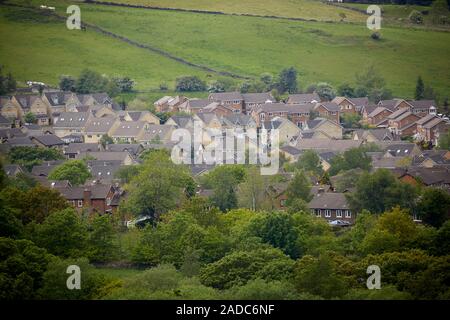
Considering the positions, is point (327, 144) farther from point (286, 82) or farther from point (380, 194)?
point (286, 82)

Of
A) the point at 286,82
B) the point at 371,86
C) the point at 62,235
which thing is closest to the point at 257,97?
the point at 286,82

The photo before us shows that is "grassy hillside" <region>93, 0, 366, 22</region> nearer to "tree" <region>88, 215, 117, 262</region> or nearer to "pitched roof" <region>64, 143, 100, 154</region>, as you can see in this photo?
"pitched roof" <region>64, 143, 100, 154</region>

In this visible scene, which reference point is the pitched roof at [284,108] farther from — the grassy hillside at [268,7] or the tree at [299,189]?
the tree at [299,189]

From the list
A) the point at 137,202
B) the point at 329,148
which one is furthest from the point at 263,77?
the point at 137,202

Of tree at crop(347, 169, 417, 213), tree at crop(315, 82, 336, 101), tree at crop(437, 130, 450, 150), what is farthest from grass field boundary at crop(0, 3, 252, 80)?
tree at crop(347, 169, 417, 213)
